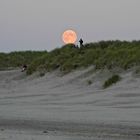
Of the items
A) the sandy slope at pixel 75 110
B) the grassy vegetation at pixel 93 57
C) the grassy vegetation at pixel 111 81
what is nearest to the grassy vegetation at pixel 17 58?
the grassy vegetation at pixel 93 57

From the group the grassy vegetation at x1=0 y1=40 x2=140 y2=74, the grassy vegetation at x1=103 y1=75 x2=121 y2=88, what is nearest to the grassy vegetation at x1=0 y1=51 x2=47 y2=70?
the grassy vegetation at x1=0 y1=40 x2=140 y2=74

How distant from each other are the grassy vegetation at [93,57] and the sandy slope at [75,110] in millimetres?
559

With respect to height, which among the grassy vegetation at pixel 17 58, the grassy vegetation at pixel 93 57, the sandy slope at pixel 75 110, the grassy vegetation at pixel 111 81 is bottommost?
the sandy slope at pixel 75 110

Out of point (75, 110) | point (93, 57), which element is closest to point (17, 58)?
point (93, 57)

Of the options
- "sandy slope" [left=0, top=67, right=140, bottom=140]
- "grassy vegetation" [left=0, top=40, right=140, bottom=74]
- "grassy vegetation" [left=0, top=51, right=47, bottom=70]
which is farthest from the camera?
"grassy vegetation" [left=0, top=51, right=47, bottom=70]

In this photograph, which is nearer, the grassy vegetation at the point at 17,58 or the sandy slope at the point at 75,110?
the sandy slope at the point at 75,110

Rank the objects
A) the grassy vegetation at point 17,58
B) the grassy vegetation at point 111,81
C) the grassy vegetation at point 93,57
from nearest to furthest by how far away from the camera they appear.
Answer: the grassy vegetation at point 111,81 → the grassy vegetation at point 93,57 → the grassy vegetation at point 17,58

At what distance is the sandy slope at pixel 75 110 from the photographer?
7.82 meters

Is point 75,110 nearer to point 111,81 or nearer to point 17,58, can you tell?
point 111,81

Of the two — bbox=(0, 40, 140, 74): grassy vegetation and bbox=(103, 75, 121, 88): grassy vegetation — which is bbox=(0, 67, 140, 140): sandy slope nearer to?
bbox=(103, 75, 121, 88): grassy vegetation

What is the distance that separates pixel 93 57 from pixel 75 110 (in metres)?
7.86

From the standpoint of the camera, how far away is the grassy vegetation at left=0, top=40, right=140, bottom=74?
54.2ft

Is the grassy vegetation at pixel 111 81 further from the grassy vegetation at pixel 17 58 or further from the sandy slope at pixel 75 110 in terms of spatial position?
the grassy vegetation at pixel 17 58

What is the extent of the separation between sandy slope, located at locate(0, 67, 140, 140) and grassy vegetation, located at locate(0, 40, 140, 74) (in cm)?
56
